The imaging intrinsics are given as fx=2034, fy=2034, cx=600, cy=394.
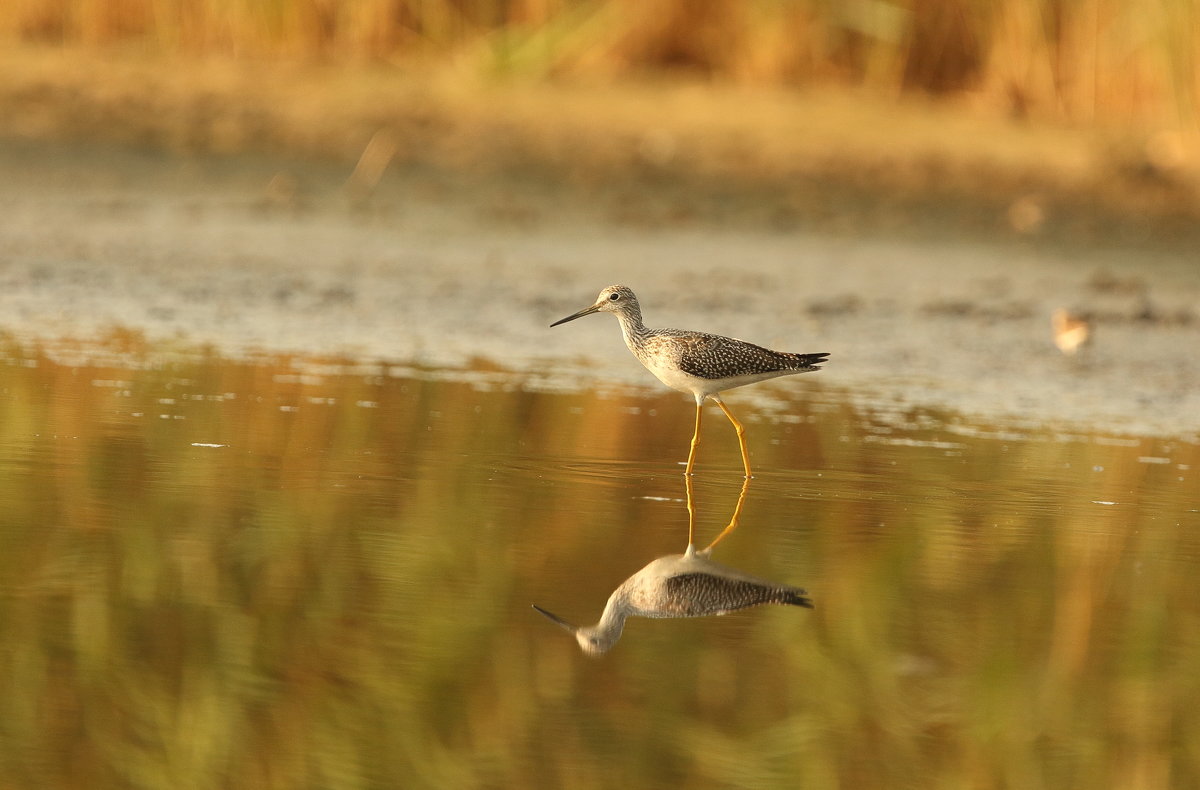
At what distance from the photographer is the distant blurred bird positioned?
33.9 feet

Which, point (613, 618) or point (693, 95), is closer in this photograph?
point (613, 618)

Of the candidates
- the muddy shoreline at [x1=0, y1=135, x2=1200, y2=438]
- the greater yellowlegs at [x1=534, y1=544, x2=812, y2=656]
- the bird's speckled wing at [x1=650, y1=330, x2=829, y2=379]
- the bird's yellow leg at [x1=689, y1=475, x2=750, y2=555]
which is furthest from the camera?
the muddy shoreline at [x1=0, y1=135, x2=1200, y2=438]

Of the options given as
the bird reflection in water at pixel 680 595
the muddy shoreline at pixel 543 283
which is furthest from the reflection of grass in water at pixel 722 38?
the bird reflection in water at pixel 680 595

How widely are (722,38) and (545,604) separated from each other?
32.7 ft

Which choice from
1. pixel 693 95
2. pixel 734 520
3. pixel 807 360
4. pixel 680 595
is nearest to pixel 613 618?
pixel 680 595

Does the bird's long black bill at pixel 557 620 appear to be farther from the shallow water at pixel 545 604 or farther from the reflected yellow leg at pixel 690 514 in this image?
the reflected yellow leg at pixel 690 514

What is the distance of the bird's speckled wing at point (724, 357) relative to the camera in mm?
7863

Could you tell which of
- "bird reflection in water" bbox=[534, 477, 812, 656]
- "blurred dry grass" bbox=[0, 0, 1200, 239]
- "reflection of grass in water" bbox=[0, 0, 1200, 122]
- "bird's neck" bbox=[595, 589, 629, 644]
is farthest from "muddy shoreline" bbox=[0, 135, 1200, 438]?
"bird's neck" bbox=[595, 589, 629, 644]

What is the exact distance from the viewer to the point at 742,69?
46.8ft

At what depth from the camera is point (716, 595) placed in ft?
16.9

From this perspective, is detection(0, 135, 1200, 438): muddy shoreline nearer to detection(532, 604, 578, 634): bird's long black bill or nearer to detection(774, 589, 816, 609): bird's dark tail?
detection(774, 589, 816, 609): bird's dark tail

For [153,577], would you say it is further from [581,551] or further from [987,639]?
[987,639]

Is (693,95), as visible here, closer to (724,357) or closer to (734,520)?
(724,357)

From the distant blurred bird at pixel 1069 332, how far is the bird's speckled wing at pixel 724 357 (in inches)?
106
